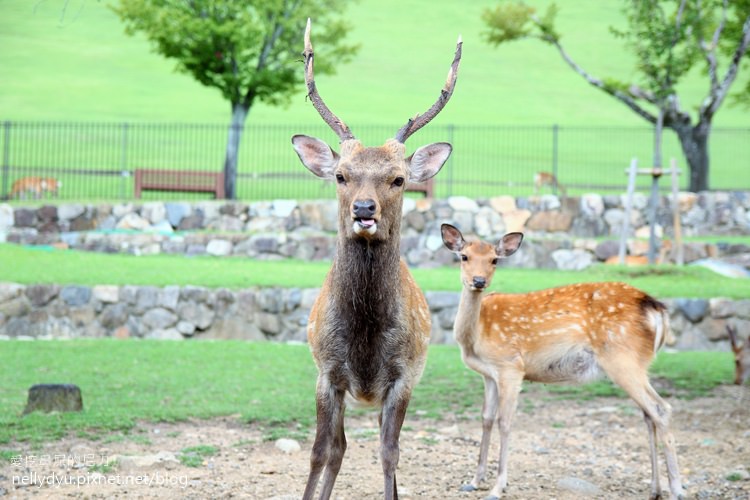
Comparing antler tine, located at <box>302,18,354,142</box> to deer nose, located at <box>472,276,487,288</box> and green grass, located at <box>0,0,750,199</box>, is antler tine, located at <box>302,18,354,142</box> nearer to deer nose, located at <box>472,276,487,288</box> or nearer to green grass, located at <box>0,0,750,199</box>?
deer nose, located at <box>472,276,487,288</box>

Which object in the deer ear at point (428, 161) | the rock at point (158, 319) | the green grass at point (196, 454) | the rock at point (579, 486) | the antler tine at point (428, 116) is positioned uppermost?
the antler tine at point (428, 116)

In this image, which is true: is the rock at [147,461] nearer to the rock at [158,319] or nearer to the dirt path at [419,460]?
the dirt path at [419,460]

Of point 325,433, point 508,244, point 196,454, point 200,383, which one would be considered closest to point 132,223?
point 200,383

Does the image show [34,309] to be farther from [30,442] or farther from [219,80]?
[219,80]

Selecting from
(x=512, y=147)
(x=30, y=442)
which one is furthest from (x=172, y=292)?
(x=512, y=147)

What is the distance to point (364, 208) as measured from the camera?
5223 millimetres

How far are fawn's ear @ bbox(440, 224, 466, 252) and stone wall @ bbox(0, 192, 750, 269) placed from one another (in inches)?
412

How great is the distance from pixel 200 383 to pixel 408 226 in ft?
35.8


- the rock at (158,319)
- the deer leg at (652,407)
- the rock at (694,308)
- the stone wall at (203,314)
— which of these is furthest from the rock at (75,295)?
the deer leg at (652,407)

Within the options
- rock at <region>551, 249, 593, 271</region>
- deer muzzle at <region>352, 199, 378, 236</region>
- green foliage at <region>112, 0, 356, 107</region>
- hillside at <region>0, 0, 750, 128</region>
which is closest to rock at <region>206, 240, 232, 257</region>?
rock at <region>551, 249, 593, 271</region>

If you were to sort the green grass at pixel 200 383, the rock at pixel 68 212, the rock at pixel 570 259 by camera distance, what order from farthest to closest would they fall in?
1. the rock at pixel 68 212
2. the rock at pixel 570 259
3. the green grass at pixel 200 383

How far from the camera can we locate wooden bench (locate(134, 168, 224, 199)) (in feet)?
77.6

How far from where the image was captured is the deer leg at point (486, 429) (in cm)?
706

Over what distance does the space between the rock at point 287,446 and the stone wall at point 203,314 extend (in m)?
5.85
